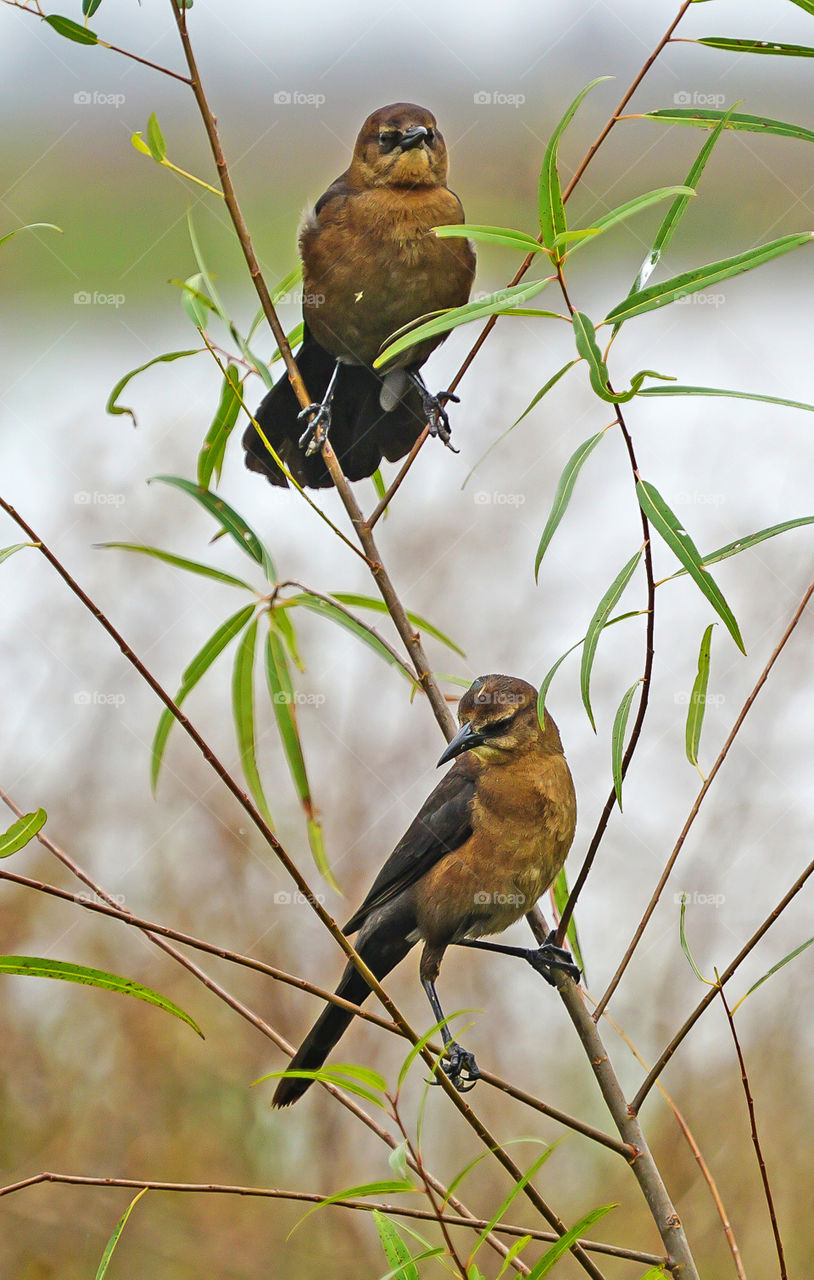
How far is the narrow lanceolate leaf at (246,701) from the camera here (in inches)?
53.9

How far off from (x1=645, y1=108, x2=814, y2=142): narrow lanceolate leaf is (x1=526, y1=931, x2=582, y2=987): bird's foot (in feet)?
2.72

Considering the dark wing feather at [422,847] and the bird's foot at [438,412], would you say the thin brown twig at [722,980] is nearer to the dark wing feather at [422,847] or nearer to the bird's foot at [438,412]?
the dark wing feather at [422,847]

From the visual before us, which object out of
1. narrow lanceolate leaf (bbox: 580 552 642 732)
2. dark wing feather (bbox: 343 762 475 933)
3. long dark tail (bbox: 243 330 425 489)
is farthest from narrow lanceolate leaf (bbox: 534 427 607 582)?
long dark tail (bbox: 243 330 425 489)

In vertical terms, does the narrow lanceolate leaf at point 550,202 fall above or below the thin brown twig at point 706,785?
above

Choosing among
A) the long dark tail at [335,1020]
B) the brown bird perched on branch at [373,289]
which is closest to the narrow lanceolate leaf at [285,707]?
the long dark tail at [335,1020]

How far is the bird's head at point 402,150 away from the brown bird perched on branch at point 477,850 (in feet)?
2.73

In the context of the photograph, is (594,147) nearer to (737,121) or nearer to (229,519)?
(737,121)

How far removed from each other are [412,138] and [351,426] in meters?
0.44

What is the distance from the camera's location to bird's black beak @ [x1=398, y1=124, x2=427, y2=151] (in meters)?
1.65

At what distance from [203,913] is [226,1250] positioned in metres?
0.73

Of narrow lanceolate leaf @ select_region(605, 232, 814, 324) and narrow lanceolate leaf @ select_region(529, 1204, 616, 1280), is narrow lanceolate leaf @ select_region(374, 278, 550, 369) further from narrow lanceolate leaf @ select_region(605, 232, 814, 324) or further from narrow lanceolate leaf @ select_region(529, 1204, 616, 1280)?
narrow lanceolate leaf @ select_region(529, 1204, 616, 1280)

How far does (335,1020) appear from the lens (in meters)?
1.24

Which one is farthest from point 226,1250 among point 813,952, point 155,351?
point 155,351

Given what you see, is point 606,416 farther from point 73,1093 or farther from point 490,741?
point 73,1093
